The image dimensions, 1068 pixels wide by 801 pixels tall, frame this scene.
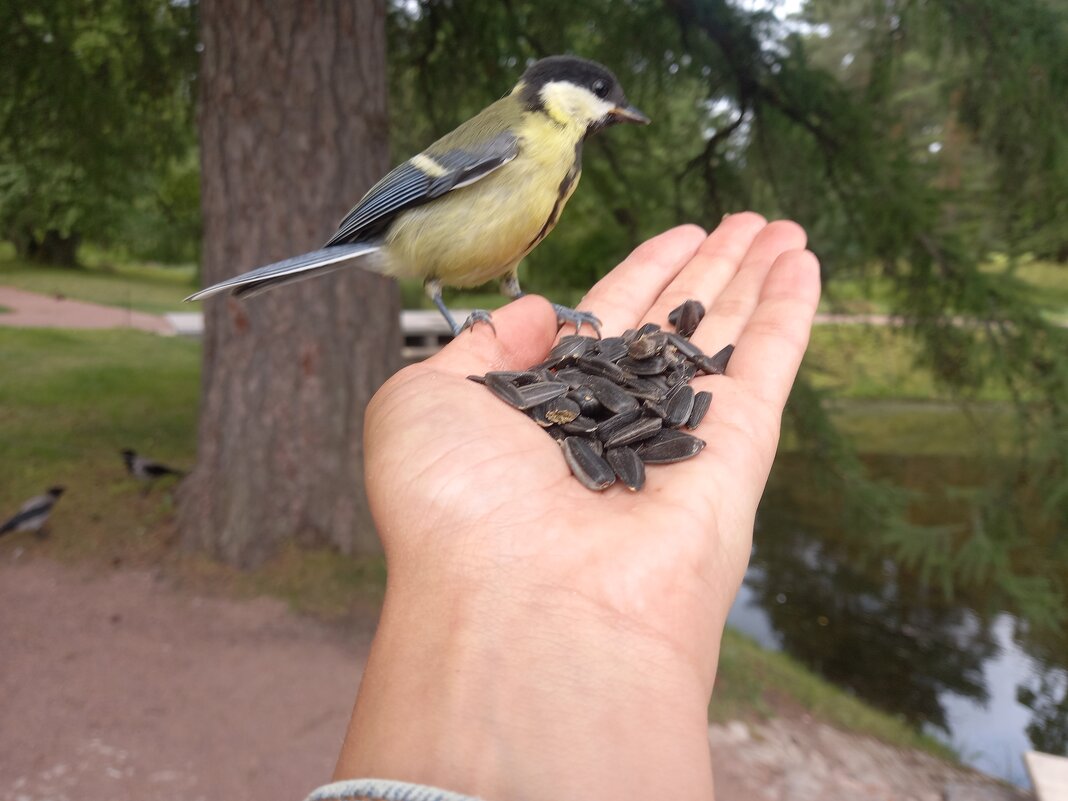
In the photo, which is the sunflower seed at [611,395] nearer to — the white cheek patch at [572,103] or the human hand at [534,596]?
the human hand at [534,596]

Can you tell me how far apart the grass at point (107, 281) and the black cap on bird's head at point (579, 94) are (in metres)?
5.62

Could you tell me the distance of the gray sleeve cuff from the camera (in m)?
1.04

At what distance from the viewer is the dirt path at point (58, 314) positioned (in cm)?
778

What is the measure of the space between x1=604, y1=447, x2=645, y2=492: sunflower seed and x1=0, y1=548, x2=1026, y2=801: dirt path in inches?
82.2

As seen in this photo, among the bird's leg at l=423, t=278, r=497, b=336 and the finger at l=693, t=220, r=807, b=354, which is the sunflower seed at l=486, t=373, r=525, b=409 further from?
the finger at l=693, t=220, r=807, b=354

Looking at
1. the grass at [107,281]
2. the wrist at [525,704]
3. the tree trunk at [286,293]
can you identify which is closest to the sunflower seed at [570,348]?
the wrist at [525,704]

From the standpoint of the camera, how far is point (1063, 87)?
12.5ft

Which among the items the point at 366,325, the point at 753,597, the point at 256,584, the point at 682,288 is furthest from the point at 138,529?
the point at 753,597

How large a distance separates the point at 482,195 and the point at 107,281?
722 cm

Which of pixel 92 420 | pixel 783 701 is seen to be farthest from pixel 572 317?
pixel 92 420

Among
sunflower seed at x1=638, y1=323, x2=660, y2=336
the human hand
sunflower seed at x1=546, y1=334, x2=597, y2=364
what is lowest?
the human hand

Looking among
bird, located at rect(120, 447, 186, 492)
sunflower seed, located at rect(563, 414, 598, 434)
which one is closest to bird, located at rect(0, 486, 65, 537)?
bird, located at rect(120, 447, 186, 492)

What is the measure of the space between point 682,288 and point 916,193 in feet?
8.11

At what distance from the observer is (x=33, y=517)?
444cm
